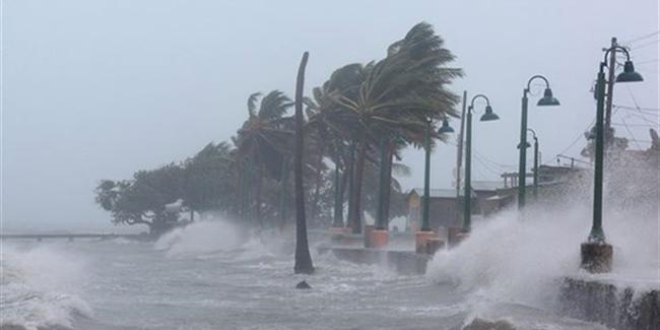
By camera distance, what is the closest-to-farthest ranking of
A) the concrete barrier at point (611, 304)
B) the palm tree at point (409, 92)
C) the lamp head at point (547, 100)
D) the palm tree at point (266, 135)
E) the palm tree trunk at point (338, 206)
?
the concrete barrier at point (611, 304)
the lamp head at point (547, 100)
the palm tree at point (409, 92)
the palm tree trunk at point (338, 206)
the palm tree at point (266, 135)

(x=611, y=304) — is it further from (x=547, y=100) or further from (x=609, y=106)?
(x=609, y=106)

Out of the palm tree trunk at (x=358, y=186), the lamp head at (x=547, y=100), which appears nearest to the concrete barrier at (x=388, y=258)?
the palm tree trunk at (x=358, y=186)

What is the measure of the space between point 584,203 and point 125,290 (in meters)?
11.1

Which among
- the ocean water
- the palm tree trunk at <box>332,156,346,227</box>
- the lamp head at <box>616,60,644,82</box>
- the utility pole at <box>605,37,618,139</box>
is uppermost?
the utility pole at <box>605,37,618,139</box>

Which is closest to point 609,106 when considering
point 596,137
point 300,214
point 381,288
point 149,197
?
point 300,214

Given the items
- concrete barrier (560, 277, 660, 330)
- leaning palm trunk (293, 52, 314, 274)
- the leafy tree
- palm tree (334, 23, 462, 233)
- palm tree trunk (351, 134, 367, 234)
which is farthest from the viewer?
the leafy tree

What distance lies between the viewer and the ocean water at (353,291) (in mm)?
18562

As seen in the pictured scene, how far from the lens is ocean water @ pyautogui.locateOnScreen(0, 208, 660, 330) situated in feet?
60.9

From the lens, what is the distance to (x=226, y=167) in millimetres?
101750

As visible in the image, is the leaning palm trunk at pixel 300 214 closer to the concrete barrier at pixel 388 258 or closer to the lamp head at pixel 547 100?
the concrete barrier at pixel 388 258

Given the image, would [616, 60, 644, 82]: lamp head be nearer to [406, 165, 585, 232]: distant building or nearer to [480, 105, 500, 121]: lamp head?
[480, 105, 500, 121]: lamp head

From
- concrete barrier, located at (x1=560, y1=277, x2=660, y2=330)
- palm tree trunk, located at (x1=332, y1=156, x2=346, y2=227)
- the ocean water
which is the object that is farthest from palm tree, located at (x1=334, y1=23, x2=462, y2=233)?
concrete barrier, located at (x1=560, y1=277, x2=660, y2=330)

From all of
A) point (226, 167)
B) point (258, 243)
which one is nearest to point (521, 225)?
point (258, 243)

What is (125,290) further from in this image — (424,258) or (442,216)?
(442,216)
